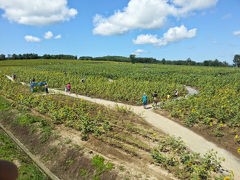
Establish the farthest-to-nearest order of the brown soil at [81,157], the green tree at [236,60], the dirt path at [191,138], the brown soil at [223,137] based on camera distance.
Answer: the green tree at [236,60], the brown soil at [223,137], the dirt path at [191,138], the brown soil at [81,157]

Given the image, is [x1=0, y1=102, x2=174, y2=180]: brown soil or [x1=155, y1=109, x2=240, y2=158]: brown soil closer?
[x1=0, y1=102, x2=174, y2=180]: brown soil

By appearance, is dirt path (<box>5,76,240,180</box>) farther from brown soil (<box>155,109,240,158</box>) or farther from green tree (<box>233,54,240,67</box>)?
green tree (<box>233,54,240,67</box>)

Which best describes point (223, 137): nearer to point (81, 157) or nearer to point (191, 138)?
point (191, 138)

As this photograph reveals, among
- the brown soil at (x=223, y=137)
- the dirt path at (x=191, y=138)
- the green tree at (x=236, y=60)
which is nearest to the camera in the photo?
the dirt path at (x=191, y=138)

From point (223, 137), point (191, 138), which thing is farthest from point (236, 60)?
point (191, 138)

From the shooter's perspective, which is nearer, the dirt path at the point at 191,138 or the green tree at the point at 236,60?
the dirt path at the point at 191,138

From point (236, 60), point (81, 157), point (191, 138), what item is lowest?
point (81, 157)

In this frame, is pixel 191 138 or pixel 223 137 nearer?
pixel 191 138

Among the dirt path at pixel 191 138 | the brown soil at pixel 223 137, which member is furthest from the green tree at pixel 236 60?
the brown soil at pixel 223 137

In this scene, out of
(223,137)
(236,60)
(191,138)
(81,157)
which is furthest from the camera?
(236,60)

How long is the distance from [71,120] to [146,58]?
119956 mm

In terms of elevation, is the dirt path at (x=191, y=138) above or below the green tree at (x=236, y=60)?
below

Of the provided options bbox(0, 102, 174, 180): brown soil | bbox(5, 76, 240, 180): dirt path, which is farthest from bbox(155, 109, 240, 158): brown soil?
bbox(0, 102, 174, 180): brown soil

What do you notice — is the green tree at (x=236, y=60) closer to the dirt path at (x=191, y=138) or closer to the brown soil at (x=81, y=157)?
the dirt path at (x=191, y=138)
